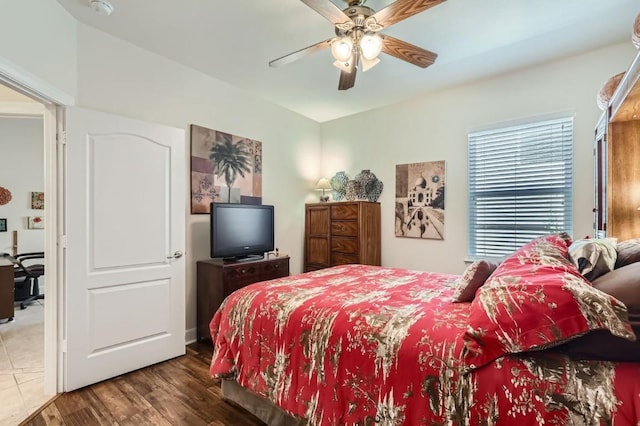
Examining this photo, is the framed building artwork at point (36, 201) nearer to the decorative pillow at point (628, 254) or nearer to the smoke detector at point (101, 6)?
the smoke detector at point (101, 6)

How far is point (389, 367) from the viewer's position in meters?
1.29

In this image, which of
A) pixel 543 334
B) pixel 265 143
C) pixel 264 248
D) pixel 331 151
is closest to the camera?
pixel 543 334

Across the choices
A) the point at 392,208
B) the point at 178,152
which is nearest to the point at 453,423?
the point at 178,152

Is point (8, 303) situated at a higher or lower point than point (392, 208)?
lower

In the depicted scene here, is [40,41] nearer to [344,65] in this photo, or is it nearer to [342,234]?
[344,65]

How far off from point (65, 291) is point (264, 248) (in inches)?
Answer: 74.8

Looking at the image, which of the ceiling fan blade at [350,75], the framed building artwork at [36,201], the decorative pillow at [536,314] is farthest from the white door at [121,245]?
the framed building artwork at [36,201]

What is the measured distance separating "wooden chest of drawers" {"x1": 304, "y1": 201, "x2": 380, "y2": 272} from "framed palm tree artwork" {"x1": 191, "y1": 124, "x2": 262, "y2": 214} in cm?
91

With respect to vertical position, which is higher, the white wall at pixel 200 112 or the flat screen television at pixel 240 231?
the white wall at pixel 200 112

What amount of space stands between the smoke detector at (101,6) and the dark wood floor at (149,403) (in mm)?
2841

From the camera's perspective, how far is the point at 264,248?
3.75 metres

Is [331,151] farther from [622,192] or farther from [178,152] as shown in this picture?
[622,192]

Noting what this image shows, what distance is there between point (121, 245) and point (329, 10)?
2.41 m

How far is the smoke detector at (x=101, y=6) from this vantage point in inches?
87.5
